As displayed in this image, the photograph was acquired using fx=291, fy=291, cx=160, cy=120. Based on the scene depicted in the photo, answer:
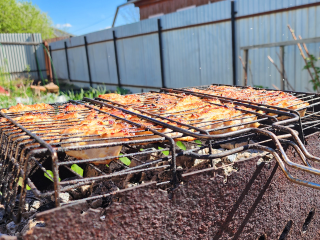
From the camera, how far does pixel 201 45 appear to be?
9523 mm

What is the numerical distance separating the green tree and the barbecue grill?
25328mm

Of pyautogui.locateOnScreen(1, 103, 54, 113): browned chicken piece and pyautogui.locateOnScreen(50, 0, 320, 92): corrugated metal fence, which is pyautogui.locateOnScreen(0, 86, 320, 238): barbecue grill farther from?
pyautogui.locateOnScreen(50, 0, 320, 92): corrugated metal fence

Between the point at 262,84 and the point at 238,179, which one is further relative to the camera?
the point at 262,84

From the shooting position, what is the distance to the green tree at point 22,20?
25.1m

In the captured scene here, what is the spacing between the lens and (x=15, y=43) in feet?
59.5

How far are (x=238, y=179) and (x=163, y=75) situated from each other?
9574 millimetres

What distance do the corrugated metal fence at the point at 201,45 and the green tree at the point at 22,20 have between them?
13.6 metres

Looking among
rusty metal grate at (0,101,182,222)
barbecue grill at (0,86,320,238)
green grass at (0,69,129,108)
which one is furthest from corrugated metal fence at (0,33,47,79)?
rusty metal grate at (0,101,182,222)

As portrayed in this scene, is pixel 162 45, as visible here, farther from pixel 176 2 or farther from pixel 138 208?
pixel 138 208

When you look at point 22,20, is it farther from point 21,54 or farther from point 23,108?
point 23,108

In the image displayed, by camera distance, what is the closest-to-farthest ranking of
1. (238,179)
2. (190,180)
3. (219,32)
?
(190,180) < (238,179) < (219,32)

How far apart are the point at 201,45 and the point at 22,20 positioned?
2513cm

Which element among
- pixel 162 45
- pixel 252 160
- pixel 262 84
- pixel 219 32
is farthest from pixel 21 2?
pixel 252 160

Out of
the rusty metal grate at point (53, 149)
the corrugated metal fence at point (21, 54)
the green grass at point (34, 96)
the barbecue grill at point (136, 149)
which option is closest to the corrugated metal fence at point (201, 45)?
the green grass at point (34, 96)
